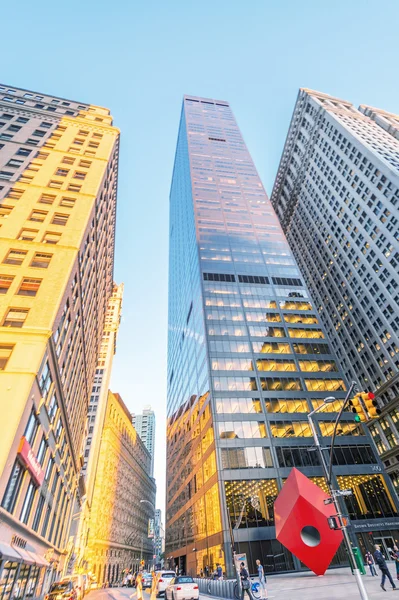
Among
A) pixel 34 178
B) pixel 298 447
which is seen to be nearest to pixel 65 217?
pixel 34 178

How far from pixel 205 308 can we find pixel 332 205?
195 feet

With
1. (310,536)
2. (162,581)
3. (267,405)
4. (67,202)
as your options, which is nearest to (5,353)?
(162,581)

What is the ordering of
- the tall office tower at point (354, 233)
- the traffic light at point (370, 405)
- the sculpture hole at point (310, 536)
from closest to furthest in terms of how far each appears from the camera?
the traffic light at point (370, 405)
the sculpture hole at point (310, 536)
the tall office tower at point (354, 233)

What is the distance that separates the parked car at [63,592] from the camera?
19.4m

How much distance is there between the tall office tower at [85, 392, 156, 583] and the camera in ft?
257

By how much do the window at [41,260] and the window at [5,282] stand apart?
2.41m

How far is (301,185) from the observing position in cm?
11994

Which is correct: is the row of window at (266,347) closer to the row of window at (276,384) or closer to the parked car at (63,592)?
the row of window at (276,384)

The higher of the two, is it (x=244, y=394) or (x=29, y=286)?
(x=244, y=394)

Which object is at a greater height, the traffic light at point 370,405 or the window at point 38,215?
the window at point 38,215

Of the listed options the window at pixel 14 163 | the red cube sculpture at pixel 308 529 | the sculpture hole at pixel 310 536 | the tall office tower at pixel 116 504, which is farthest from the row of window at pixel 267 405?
the tall office tower at pixel 116 504

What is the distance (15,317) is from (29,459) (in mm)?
10650

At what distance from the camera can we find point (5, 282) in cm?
2889

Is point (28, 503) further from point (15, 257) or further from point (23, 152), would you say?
point (23, 152)
